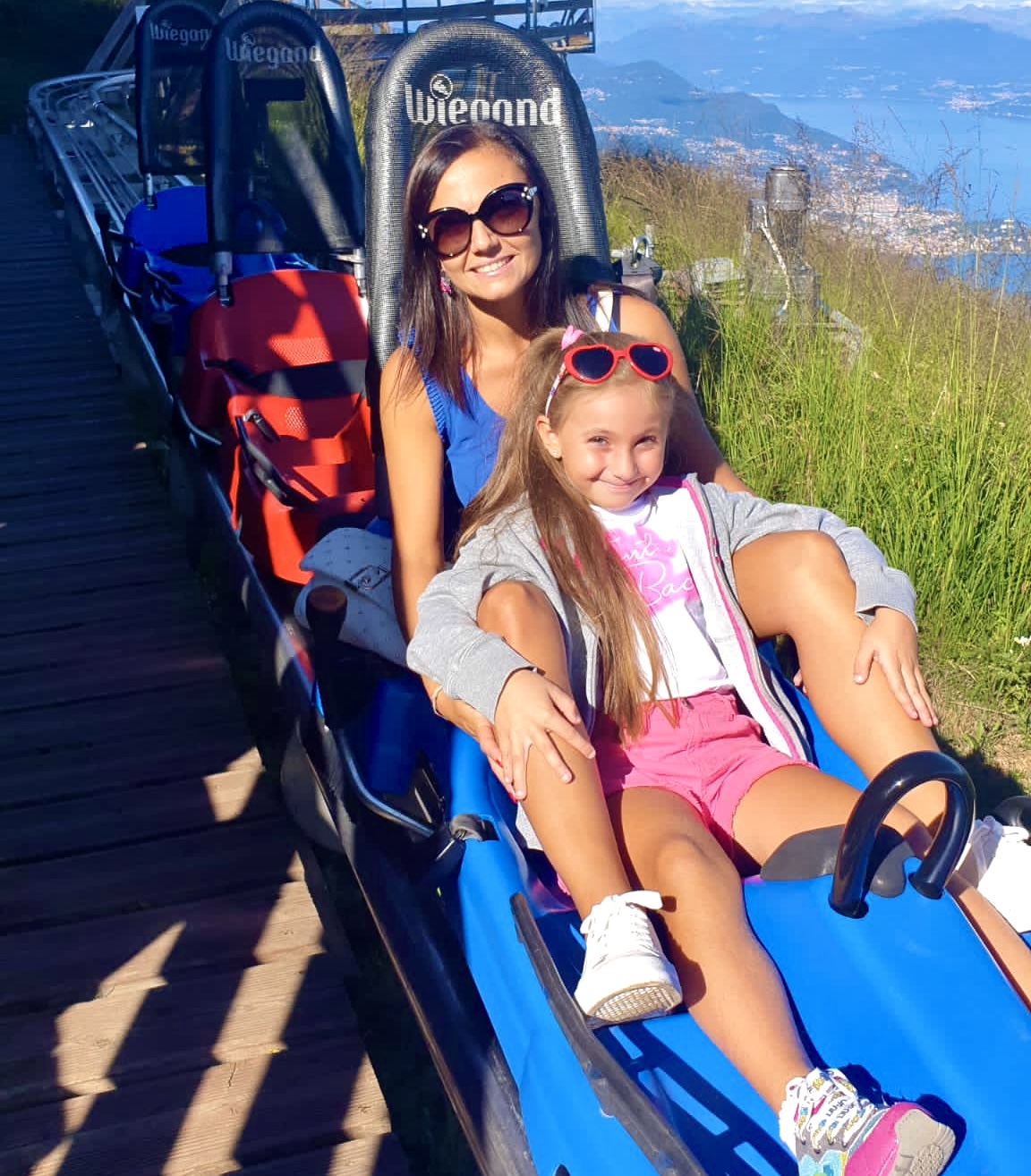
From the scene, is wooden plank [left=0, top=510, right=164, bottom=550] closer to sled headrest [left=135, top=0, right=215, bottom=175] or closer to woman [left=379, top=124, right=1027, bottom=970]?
sled headrest [left=135, top=0, right=215, bottom=175]

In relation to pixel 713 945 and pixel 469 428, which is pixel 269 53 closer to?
pixel 469 428

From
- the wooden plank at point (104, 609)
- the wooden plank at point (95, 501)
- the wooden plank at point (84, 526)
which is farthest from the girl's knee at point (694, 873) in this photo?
the wooden plank at point (95, 501)

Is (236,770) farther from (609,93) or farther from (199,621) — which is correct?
(609,93)

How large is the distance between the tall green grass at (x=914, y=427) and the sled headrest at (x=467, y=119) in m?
1.12

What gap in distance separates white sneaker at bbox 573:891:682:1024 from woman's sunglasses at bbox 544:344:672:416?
0.81 meters

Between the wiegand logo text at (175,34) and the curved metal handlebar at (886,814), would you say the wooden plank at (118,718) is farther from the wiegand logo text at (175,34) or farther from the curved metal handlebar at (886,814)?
the wiegand logo text at (175,34)

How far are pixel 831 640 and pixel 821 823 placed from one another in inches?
12.5

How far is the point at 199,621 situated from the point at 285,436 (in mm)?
651

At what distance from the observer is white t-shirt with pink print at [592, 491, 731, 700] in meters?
2.07

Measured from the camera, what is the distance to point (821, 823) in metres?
1.85

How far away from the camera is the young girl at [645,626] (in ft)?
6.02

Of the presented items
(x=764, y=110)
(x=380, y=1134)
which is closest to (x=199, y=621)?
(x=380, y=1134)

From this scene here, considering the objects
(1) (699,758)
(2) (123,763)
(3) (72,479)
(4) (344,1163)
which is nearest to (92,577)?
(3) (72,479)

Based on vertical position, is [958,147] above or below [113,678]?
above
